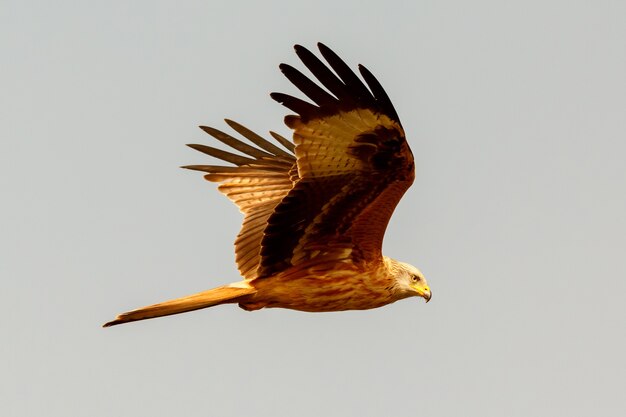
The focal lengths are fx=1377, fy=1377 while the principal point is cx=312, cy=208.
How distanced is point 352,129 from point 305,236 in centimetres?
133

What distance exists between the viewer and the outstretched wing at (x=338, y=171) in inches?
464

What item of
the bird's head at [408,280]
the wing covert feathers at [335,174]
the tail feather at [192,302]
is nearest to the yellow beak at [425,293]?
the bird's head at [408,280]

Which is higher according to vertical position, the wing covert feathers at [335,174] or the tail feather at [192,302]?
the wing covert feathers at [335,174]

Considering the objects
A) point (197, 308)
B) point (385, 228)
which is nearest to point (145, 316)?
point (197, 308)

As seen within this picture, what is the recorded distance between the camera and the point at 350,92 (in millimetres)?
11797

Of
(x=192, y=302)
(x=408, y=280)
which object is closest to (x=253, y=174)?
(x=408, y=280)

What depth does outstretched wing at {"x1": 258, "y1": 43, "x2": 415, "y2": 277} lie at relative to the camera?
38.6ft

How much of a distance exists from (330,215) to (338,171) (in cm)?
54

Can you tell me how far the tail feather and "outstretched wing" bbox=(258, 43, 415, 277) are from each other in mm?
336

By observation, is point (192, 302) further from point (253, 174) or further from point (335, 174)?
point (253, 174)

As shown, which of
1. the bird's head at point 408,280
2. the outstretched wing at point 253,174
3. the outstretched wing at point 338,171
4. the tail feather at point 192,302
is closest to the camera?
the outstretched wing at point 338,171

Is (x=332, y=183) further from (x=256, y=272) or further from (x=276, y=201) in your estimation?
(x=276, y=201)

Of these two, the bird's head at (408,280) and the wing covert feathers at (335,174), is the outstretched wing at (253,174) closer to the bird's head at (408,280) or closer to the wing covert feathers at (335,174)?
the wing covert feathers at (335,174)

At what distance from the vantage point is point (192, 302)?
40.8 ft
